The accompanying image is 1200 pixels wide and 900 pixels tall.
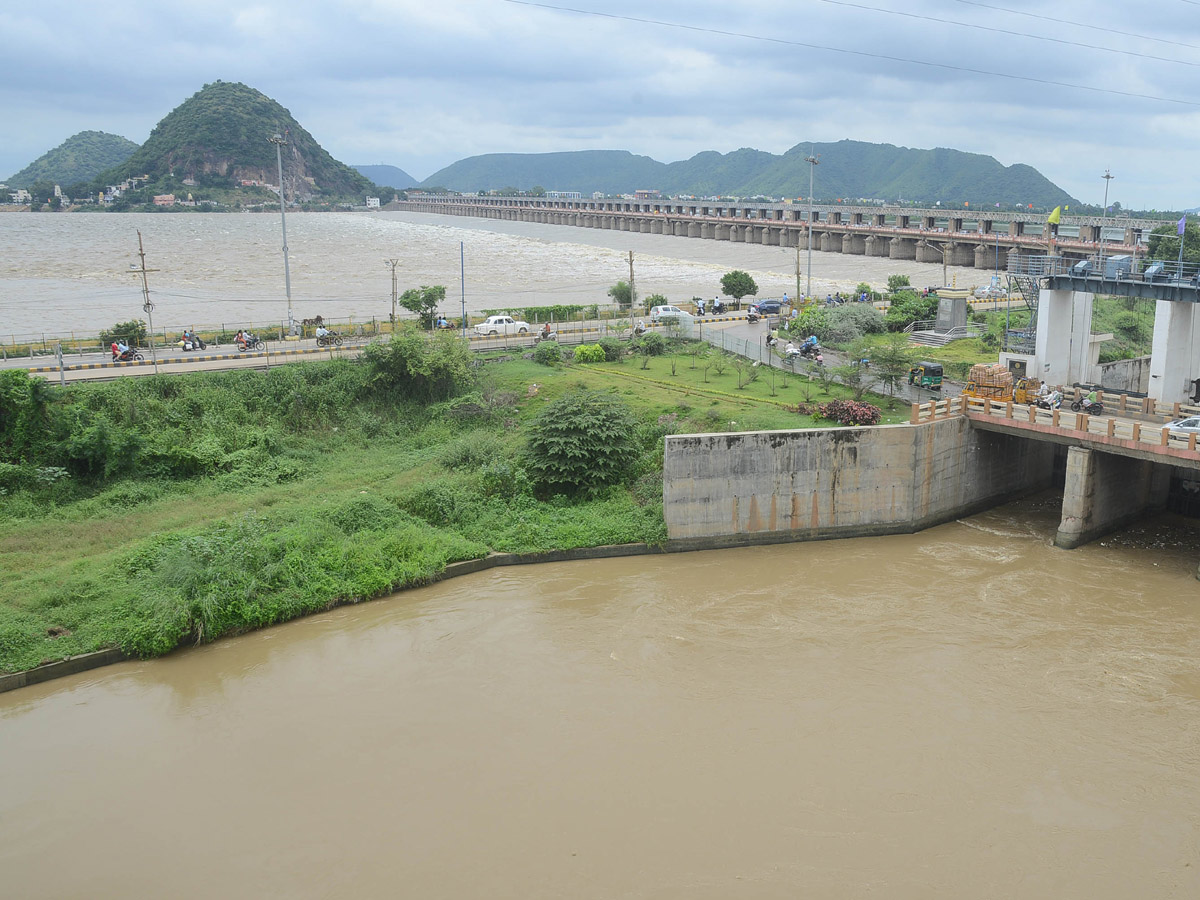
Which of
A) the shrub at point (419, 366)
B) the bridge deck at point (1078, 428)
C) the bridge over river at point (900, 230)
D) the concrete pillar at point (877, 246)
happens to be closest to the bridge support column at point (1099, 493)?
the bridge deck at point (1078, 428)

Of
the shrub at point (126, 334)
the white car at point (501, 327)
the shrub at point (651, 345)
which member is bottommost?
the shrub at point (651, 345)

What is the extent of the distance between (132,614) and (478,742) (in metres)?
9.20

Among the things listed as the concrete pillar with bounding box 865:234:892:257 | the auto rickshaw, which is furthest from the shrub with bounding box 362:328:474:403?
the concrete pillar with bounding box 865:234:892:257

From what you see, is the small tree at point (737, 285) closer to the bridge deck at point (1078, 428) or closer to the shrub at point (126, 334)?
the bridge deck at point (1078, 428)

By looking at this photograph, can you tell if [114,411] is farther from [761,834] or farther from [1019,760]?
[1019,760]

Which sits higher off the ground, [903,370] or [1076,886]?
[903,370]

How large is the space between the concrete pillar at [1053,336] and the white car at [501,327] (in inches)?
995

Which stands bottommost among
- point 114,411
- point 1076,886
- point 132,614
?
point 1076,886

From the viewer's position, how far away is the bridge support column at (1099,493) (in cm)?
2689

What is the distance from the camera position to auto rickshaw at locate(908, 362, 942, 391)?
34938 mm

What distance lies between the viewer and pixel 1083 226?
9525cm

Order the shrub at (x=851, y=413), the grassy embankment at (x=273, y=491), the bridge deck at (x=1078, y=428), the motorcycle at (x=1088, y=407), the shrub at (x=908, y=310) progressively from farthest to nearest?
the shrub at (x=908, y=310)
the shrub at (x=851, y=413)
the motorcycle at (x=1088, y=407)
the bridge deck at (x=1078, y=428)
the grassy embankment at (x=273, y=491)

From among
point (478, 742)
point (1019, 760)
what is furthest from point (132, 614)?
point (1019, 760)

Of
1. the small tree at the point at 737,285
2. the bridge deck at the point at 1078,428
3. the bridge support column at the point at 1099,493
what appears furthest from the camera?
the small tree at the point at 737,285
